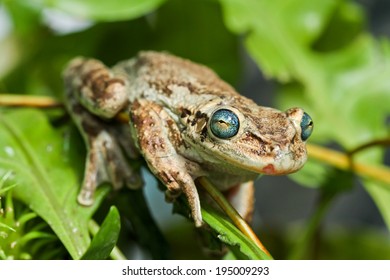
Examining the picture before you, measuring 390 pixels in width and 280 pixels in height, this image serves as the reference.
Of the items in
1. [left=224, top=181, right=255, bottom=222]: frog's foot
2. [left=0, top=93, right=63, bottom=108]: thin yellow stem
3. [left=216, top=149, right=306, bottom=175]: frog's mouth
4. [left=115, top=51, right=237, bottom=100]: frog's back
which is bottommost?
[left=0, top=93, right=63, bottom=108]: thin yellow stem

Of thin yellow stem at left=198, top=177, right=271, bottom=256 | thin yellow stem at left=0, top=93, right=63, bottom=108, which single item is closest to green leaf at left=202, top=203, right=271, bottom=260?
thin yellow stem at left=198, top=177, right=271, bottom=256

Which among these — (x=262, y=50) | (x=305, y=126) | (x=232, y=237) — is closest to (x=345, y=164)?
(x=262, y=50)

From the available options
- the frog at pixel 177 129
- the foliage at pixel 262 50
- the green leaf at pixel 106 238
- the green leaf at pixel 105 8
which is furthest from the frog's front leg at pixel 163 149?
the green leaf at pixel 105 8

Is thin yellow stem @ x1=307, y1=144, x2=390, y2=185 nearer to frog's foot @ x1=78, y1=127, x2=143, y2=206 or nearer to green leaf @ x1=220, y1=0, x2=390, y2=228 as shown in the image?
Result: green leaf @ x1=220, y1=0, x2=390, y2=228

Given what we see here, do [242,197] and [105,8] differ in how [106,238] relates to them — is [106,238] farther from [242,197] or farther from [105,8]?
[105,8]

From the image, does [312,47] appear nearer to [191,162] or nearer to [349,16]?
[349,16]
